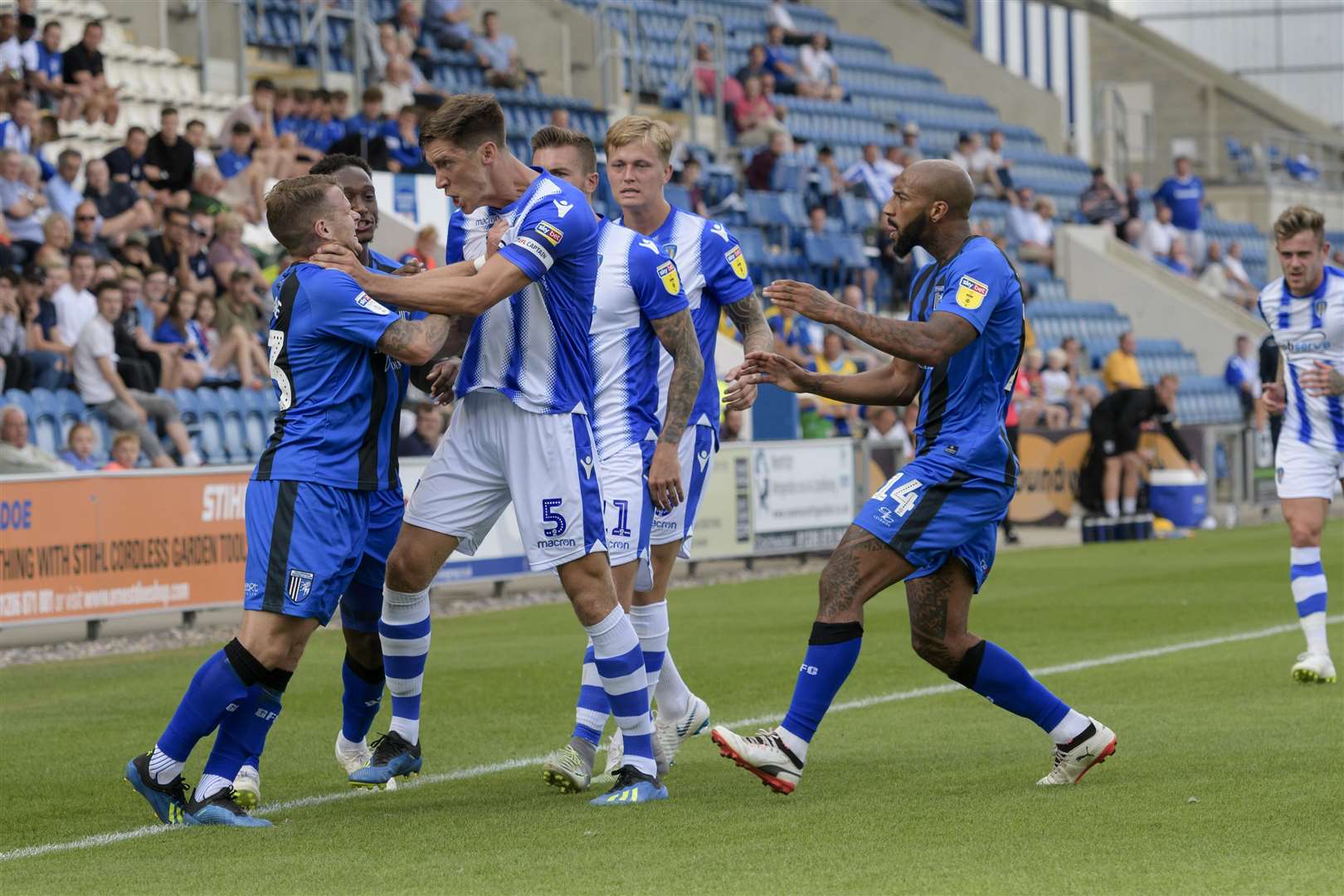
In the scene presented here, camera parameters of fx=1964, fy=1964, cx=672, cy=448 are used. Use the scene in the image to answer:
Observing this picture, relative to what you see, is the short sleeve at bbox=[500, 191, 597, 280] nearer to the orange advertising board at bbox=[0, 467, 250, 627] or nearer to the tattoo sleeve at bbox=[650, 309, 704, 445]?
the tattoo sleeve at bbox=[650, 309, 704, 445]

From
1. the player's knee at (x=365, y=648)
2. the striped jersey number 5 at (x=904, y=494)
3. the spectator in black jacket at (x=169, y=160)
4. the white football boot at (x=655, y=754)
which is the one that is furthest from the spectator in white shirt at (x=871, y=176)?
the striped jersey number 5 at (x=904, y=494)

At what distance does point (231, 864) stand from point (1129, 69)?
42.0 metres

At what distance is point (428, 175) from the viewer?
21172mm

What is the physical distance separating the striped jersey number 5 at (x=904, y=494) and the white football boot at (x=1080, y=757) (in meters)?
1.03

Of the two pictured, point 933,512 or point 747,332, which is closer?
point 933,512

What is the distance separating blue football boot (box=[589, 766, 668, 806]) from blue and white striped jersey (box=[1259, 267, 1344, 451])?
4.97 m

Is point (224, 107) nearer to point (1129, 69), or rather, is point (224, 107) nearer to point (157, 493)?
point (157, 493)

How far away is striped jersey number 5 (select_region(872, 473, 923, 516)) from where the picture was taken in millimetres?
6645

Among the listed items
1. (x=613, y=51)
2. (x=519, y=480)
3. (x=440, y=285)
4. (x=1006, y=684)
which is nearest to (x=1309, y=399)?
(x=1006, y=684)

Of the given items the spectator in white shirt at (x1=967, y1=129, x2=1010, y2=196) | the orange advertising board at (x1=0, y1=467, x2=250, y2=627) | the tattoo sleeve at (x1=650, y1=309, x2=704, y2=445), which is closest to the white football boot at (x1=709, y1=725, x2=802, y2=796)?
the tattoo sleeve at (x1=650, y1=309, x2=704, y2=445)

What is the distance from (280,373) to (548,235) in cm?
100

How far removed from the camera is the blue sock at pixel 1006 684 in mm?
6824

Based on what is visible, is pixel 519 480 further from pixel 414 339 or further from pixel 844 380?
pixel 844 380

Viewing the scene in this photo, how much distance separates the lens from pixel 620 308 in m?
7.12
